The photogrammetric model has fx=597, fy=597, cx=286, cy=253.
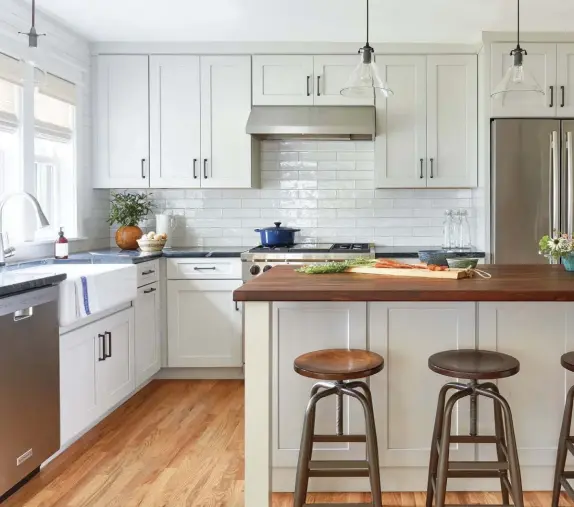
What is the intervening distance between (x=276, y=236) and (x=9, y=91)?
6.77 feet

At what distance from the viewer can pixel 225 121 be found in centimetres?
465

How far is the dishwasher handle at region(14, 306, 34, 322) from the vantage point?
248 centimetres

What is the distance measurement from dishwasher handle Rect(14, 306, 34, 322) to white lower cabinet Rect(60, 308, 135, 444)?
369mm

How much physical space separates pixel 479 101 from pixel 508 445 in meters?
3.12

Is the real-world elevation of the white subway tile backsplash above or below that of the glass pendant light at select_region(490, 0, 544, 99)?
below

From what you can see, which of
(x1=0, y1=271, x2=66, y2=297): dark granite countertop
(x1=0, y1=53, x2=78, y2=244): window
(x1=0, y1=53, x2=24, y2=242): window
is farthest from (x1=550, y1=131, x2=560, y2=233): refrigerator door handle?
(x1=0, y1=53, x2=24, y2=242): window

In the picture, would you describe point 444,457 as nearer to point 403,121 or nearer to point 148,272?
point 148,272

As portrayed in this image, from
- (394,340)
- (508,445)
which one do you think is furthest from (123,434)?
(508,445)

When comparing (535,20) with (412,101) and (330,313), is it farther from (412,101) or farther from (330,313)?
(330,313)

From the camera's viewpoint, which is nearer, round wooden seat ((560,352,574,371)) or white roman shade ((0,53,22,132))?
round wooden seat ((560,352,574,371))

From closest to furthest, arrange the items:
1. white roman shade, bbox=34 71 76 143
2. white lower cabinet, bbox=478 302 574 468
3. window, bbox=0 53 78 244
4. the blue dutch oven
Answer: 1. white lower cabinet, bbox=478 302 574 468
2. window, bbox=0 53 78 244
3. white roman shade, bbox=34 71 76 143
4. the blue dutch oven

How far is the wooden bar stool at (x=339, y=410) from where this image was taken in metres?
2.11

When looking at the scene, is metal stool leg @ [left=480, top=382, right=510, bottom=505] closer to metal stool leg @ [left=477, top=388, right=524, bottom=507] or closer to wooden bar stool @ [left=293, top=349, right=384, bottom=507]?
metal stool leg @ [left=477, top=388, right=524, bottom=507]

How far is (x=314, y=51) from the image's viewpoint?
4609mm
